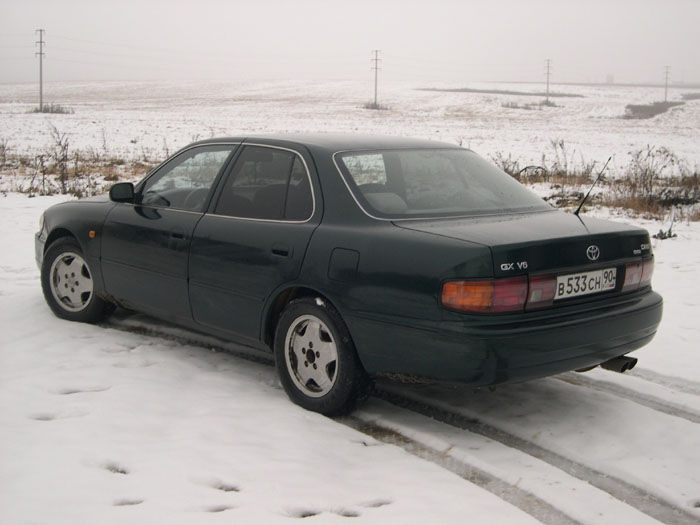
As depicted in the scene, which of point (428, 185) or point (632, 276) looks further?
point (428, 185)

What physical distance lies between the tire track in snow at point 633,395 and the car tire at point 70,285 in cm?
352

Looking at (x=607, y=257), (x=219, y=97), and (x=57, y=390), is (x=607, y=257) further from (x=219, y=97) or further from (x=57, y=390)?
(x=219, y=97)

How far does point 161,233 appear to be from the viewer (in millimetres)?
5754

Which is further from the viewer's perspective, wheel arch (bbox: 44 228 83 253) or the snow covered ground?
wheel arch (bbox: 44 228 83 253)

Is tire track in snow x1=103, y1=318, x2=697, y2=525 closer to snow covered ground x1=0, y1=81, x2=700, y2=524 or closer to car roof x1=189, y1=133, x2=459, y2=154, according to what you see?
snow covered ground x1=0, y1=81, x2=700, y2=524

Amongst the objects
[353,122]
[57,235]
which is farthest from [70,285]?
[353,122]

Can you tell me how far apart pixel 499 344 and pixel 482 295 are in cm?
25

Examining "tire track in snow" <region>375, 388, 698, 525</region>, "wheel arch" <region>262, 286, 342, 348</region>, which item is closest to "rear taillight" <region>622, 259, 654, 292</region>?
"tire track in snow" <region>375, 388, 698, 525</region>

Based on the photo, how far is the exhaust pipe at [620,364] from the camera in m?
4.79

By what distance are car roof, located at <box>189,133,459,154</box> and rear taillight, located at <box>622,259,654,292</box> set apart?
4.99ft

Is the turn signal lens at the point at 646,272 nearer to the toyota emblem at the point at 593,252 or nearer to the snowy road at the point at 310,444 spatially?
the toyota emblem at the point at 593,252

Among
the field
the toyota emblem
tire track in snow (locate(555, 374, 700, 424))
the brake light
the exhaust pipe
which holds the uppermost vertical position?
the field

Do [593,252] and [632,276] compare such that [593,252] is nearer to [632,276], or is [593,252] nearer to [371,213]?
[632,276]

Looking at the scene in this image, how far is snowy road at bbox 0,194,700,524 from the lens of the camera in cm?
355
